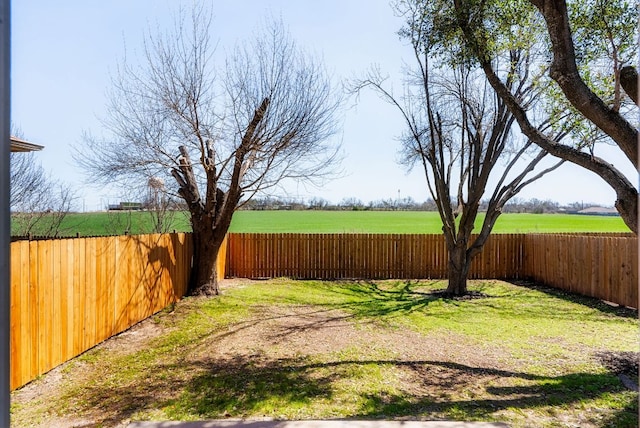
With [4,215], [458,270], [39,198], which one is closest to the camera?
[4,215]

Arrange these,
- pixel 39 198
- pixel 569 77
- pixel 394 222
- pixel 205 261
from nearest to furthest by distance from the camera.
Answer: pixel 569 77 < pixel 205 261 < pixel 39 198 < pixel 394 222

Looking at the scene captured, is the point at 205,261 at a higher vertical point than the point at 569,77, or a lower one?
lower

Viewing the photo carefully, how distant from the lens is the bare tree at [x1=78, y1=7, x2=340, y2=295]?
7.45 m

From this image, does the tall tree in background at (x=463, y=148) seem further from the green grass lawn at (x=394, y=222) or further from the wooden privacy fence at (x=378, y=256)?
the green grass lawn at (x=394, y=222)

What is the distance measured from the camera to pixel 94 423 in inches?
122

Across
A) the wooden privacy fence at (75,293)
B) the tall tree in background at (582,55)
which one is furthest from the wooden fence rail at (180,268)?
the tall tree in background at (582,55)

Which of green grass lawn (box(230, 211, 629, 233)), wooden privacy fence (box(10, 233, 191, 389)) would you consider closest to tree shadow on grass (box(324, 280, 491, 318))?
wooden privacy fence (box(10, 233, 191, 389))

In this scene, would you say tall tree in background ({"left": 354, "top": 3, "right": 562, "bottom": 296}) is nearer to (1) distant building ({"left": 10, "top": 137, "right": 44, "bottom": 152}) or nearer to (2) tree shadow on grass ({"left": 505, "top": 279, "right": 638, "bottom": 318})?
(2) tree shadow on grass ({"left": 505, "top": 279, "right": 638, "bottom": 318})

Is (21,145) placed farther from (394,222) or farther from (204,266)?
(394,222)

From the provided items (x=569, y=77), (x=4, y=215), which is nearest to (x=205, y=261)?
(x=569, y=77)

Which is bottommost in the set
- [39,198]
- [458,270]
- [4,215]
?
[458,270]

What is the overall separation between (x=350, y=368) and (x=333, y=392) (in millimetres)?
680

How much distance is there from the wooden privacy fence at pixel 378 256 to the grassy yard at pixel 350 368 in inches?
159

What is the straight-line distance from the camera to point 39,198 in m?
10.9
